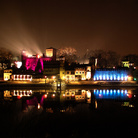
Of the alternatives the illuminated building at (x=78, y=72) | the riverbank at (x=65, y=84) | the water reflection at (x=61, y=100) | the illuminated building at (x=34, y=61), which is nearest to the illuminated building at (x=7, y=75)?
the riverbank at (x=65, y=84)

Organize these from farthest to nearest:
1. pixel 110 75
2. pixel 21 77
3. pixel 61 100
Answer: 1. pixel 110 75
2. pixel 21 77
3. pixel 61 100

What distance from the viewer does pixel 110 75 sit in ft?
160

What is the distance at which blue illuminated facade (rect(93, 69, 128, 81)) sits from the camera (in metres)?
48.3

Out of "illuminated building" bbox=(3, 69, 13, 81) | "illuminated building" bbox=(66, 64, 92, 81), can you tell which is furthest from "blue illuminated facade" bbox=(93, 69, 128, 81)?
"illuminated building" bbox=(3, 69, 13, 81)

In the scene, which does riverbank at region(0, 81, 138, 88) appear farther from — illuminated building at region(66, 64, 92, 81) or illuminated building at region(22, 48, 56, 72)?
illuminated building at region(22, 48, 56, 72)

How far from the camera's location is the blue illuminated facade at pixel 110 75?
48.3m

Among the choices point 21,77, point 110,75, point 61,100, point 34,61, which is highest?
point 34,61

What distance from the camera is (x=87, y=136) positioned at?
1088 cm

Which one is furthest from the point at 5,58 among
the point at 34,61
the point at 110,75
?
the point at 110,75

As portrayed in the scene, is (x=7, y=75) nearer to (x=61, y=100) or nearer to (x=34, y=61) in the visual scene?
(x=34, y=61)

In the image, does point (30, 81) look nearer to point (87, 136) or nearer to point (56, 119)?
point (56, 119)

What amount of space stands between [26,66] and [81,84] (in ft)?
68.1

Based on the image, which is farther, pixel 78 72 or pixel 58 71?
pixel 78 72

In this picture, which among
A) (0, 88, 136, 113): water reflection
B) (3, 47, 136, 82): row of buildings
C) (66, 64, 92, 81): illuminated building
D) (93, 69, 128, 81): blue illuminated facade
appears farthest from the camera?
(93, 69, 128, 81): blue illuminated facade
